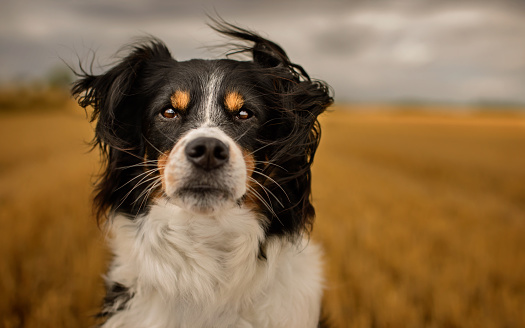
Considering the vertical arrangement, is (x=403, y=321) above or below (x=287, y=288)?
below

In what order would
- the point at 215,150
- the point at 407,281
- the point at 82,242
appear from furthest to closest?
the point at 82,242
the point at 407,281
the point at 215,150

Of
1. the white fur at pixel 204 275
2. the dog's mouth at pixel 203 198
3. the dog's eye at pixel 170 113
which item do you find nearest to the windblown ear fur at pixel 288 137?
the white fur at pixel 204 275

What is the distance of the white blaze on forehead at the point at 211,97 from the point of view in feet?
8.51

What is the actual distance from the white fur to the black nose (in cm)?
43

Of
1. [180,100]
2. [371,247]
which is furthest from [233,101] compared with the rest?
[371,247]

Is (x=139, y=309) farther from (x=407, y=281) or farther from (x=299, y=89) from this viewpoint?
(x=407, y=281)

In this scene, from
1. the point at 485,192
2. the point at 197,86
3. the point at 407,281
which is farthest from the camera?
the point at 485,192

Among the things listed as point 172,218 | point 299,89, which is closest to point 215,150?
point 172,218

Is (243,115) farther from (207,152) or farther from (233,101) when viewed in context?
(207,152)

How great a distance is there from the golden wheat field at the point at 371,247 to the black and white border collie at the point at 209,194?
403mm

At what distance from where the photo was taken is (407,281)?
14.2 feet

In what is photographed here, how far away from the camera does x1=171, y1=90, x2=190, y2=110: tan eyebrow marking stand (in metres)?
2.62

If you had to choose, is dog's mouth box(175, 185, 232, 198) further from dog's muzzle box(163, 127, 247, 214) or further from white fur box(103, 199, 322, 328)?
white fur box(103, 199, 322, 328)

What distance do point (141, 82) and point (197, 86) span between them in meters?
0.58
